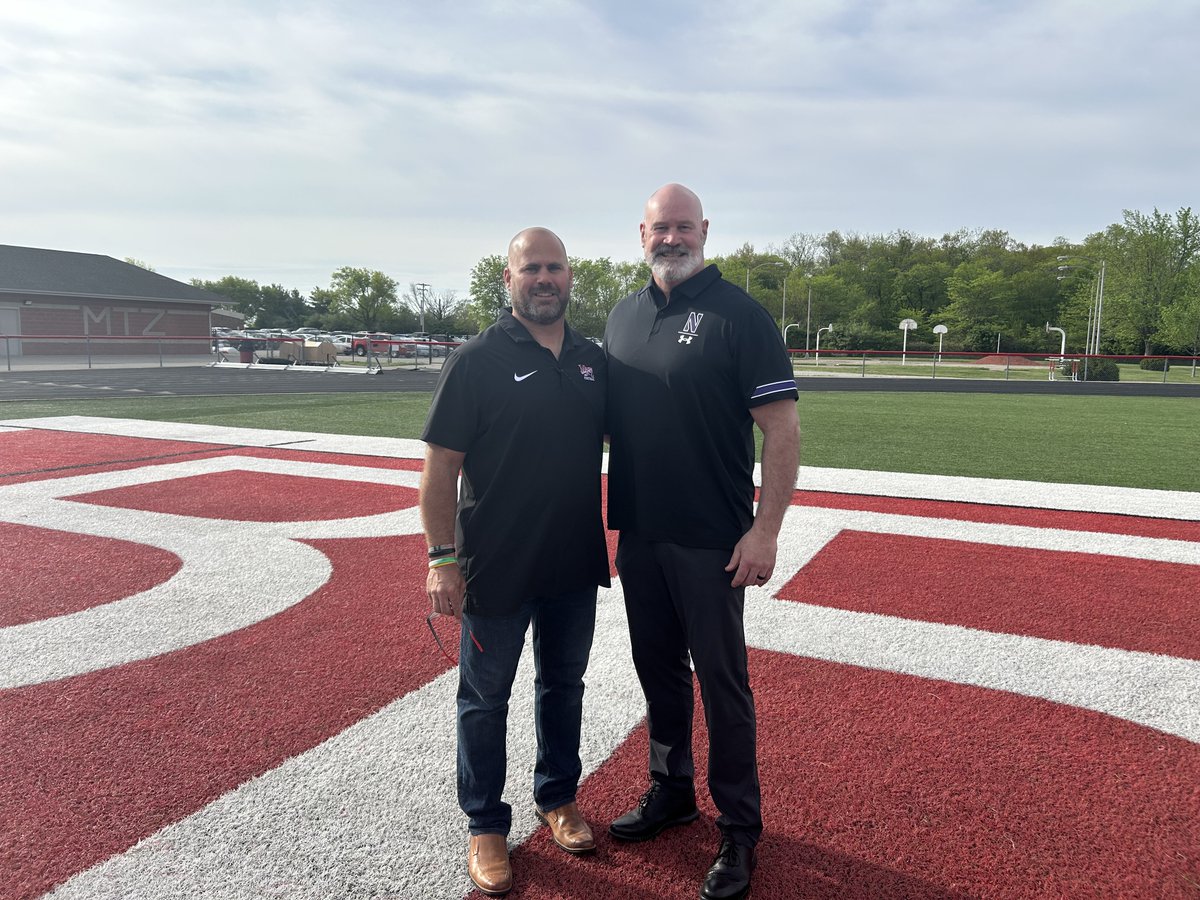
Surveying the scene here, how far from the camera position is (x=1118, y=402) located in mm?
20266

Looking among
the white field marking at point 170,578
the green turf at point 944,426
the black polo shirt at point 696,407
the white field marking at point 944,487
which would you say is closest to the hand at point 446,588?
the black polo shirt at point 696,407

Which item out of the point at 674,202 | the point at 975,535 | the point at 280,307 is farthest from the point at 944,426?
the point at 280,307

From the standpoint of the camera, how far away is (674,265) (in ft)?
9.05

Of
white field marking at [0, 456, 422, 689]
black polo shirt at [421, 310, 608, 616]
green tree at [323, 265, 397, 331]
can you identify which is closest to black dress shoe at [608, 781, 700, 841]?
black polo shirt at [421, 310, 608, 616]

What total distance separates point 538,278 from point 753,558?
1.11 meters

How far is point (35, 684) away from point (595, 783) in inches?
102

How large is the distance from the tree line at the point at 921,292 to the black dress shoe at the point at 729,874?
2365 inches

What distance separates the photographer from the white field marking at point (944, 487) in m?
7.62

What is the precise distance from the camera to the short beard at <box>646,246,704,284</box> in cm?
276

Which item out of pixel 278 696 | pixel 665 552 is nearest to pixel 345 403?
pixel 278 696

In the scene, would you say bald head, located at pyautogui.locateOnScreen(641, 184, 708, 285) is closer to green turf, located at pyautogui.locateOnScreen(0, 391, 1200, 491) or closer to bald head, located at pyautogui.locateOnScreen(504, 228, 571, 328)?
bald head, located at pyautogui.locateOnScreen(504, 228, 571, 328)

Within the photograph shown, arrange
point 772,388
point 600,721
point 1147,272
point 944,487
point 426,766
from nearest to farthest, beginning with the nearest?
point 772,388, point 426,766, point 600,721, point 944,487, point 1147,272

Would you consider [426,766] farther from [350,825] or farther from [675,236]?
[675,236]

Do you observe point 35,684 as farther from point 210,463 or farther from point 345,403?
point 345,403
